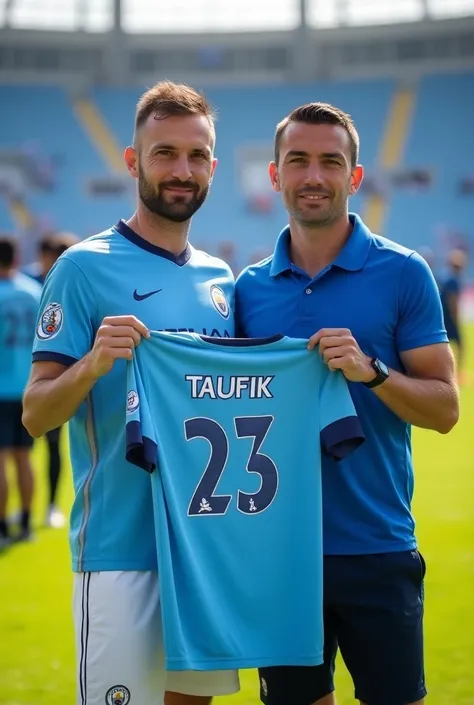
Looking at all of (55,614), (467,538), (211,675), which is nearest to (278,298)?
(211,675)

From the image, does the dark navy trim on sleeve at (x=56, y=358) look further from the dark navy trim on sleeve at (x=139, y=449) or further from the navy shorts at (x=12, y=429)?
the navy shorts at (x=12, y=429)

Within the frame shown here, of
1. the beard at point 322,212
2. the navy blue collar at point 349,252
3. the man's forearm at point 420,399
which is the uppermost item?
the beard at point 322,212

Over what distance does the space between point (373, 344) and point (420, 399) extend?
0.21 meters

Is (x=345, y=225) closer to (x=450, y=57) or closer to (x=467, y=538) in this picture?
(x=467, y=538)

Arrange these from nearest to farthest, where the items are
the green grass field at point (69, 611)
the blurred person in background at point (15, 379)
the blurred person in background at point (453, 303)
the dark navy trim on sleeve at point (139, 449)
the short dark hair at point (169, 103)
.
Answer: the dark navy trim on sleeve at point (139, 449), the short dark hair at point (169, 103), the green grass field at point (69, 611), the blurred person in background at point (15, 379), the blurred person in background at point (453, 303)

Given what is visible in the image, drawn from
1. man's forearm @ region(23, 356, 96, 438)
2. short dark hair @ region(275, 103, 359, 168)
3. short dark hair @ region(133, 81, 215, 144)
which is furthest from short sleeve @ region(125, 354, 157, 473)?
short dark hair @ region(275, 103, 359, 168)

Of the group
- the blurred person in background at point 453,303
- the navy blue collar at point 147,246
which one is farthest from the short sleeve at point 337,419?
the blurred person in background at point 453,303

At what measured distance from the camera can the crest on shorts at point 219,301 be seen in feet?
9.23

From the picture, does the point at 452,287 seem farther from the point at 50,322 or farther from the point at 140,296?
the point at 50,322

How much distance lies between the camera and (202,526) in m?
2.58

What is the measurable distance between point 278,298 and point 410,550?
2.72 ft

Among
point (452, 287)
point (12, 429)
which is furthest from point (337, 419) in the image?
point (452, 287)

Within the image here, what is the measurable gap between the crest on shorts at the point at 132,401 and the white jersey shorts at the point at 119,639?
443 millimetres

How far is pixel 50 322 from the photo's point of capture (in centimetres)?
259
